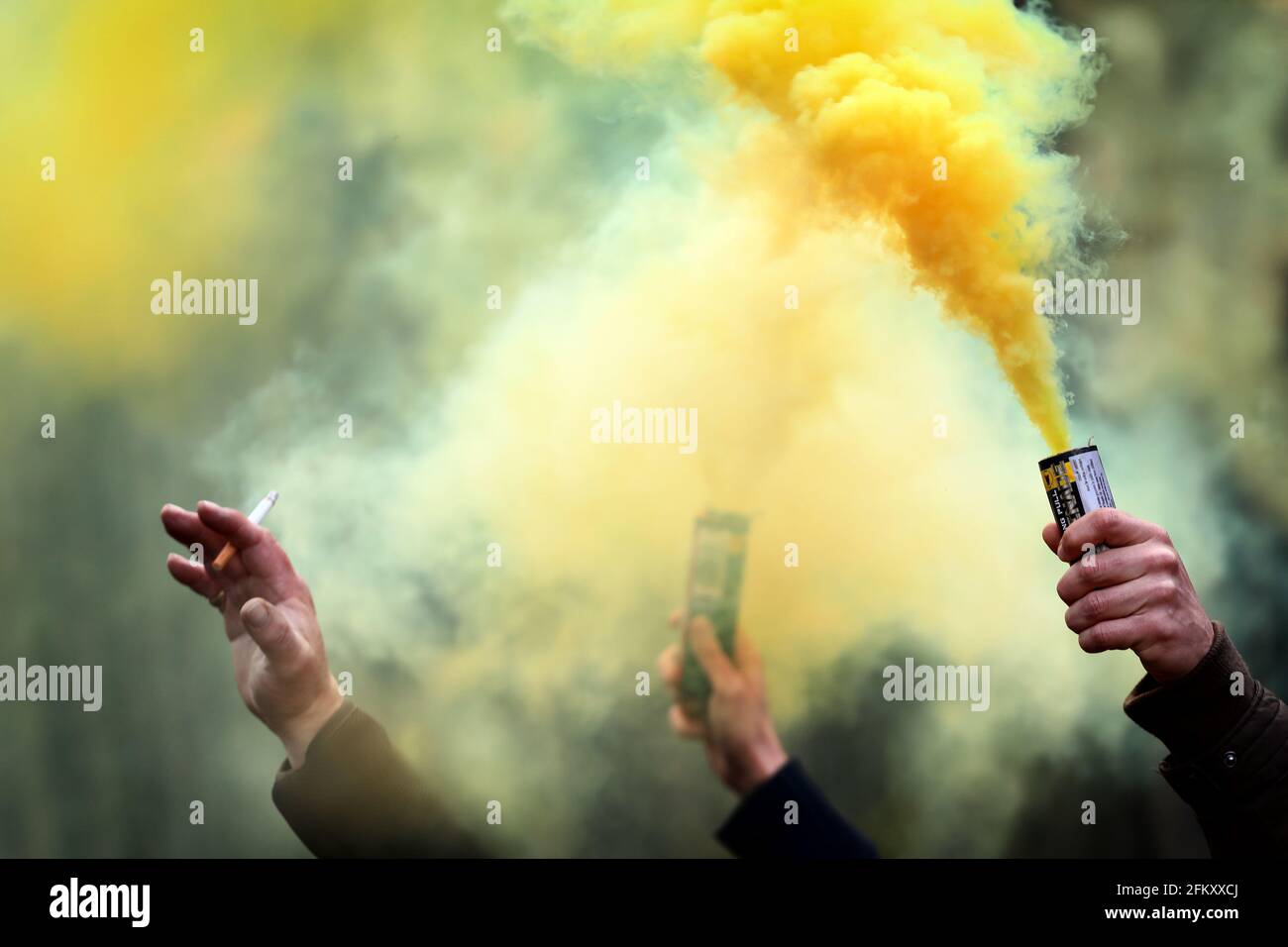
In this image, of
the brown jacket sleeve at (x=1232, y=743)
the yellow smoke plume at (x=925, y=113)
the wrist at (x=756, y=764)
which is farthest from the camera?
the yellow smoke plume at (x=925, y=113)

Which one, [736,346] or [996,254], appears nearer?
[996,254]

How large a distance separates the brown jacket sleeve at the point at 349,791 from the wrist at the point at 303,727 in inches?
1.5

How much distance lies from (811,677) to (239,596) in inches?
86.2

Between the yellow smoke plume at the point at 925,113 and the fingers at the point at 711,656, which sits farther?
the yellow smoke plume at the point at 925,113

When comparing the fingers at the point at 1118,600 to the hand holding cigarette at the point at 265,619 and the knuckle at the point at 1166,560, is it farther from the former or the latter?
the hand holding cigarette at the point at 265,619

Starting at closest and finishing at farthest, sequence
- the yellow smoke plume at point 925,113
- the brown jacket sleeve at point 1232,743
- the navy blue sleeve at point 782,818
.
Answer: the navy blue sleeve at point 782,818
the brown jacket sleeve at point 1232,743
the yellow smoke plume at point 925,113

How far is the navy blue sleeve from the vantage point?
2.67 meters

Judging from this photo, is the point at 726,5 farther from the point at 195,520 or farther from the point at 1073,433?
the point at 195,520

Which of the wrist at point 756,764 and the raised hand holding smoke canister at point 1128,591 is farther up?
the raised hand holding smoke canister at point 1128,591

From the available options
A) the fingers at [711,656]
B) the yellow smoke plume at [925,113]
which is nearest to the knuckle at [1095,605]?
the yellow smoke plume at [925,113]

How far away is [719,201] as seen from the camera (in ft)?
14.6

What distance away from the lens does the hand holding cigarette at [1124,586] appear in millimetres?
2977

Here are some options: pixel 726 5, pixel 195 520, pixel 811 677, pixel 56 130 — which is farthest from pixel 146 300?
pixel 811 677

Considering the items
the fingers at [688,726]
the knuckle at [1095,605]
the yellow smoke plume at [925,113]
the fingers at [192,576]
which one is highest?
the yellow smoke plume at [925,113]
